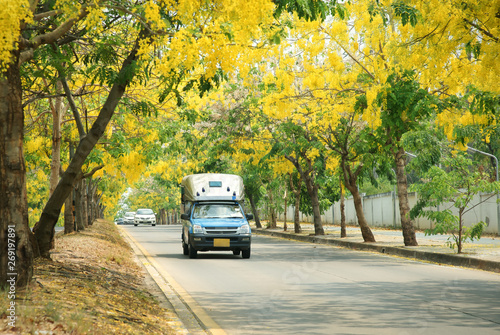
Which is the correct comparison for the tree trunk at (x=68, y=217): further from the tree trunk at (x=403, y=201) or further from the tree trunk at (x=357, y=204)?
the tree trunk at (x=403, y=201)

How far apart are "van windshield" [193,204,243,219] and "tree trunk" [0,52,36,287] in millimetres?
12196

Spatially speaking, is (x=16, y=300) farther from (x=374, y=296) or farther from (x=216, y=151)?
(x=216, y=151)

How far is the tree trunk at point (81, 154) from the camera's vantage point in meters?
12.0

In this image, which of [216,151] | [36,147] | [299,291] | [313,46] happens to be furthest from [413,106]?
[216,151]

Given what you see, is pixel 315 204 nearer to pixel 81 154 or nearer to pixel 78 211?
pixel 78 211

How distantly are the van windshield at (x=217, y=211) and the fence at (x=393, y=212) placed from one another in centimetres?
948

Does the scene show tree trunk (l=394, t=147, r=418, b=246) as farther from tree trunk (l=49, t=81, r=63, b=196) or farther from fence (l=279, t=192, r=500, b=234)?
tree trunk (l=49, t=81, r=63, b=196)

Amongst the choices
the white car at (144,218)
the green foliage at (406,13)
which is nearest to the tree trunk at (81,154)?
the green foliage at (406,13)

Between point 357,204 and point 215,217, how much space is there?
24.3 ft

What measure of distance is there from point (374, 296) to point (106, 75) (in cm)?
630

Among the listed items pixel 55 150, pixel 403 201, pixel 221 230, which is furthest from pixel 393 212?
pixel 55 150

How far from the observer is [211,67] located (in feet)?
31.6

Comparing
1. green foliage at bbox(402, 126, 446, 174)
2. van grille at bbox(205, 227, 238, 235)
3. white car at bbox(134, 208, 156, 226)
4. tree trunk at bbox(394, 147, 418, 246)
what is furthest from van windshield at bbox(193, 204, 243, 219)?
white car at bbox(134, 208, 156, 226)

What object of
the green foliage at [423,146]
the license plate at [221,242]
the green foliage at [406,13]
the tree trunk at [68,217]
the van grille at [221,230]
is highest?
the green foliage at [406,13]
